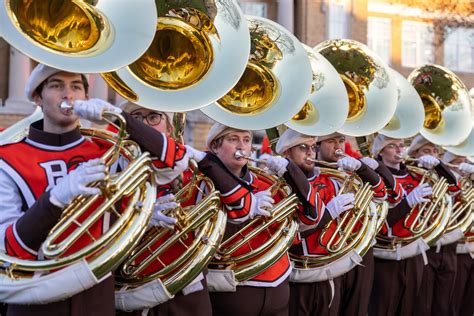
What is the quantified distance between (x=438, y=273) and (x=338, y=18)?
55.9ft

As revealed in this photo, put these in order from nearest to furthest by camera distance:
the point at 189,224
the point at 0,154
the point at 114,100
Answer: the point at 0,154, the point at 189,224, the point at 114,100

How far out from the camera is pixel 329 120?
502 cm

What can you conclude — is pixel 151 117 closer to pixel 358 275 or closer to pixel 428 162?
pixel 358 275

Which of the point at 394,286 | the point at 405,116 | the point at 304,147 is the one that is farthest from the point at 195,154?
the point at 405,116

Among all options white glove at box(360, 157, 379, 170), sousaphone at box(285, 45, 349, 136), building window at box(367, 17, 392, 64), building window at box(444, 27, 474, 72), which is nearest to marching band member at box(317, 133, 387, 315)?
white glove at box(360, 157, 379, 170)

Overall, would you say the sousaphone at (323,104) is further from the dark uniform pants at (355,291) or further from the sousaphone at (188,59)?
the sousaphone at (188,59)

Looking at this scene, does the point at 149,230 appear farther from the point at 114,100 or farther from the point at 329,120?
the point at 114,100

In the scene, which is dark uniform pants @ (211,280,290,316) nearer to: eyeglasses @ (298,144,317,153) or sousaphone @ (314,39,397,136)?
eyeglasses @ (298,144,317,153)

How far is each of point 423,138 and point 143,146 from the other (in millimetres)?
4267

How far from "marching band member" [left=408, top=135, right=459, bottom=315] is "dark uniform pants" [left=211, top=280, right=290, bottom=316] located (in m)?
2.61

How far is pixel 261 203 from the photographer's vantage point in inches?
159

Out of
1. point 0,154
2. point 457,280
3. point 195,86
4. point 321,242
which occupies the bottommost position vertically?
point 457,280

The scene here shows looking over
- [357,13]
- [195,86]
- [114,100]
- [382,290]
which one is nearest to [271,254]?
[195,86]

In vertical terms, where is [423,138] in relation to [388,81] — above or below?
below
